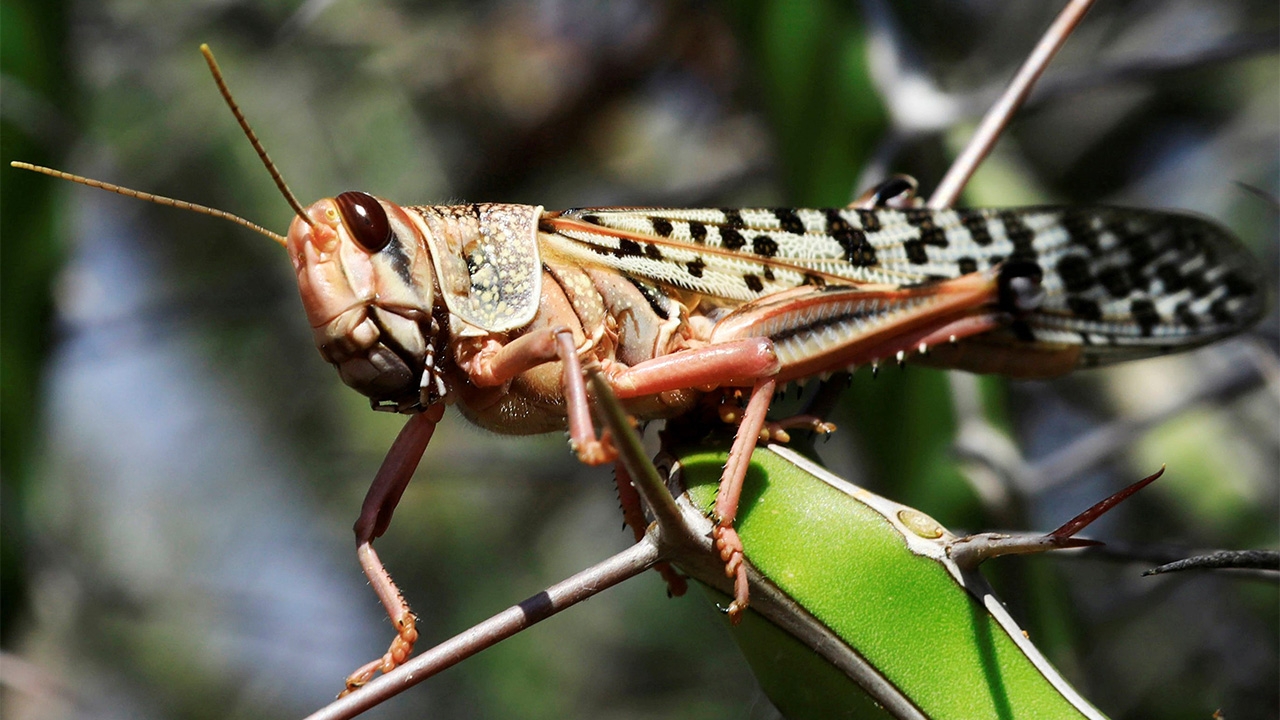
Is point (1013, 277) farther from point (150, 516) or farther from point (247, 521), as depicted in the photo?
point (150, 516)

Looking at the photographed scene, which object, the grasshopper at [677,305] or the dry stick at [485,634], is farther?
the grasshopper at [677,305]

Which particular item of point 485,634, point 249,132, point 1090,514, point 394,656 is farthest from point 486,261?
point 1090,514

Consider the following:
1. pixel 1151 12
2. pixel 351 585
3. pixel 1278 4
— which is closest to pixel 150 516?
pixel 351 585

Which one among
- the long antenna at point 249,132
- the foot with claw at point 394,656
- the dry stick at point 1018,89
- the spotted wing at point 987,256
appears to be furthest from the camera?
the spotted wing at point 987,256

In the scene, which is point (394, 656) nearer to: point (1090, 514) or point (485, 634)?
point (485, 634)

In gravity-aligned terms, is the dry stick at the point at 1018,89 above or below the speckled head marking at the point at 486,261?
below

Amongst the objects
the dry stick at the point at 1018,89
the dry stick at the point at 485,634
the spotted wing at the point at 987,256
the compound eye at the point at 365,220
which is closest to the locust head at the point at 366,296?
the compound eye at the point at 365,220

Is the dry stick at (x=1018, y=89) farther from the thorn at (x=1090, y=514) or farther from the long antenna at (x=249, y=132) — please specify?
the long antenna at (x=249, y=132)
